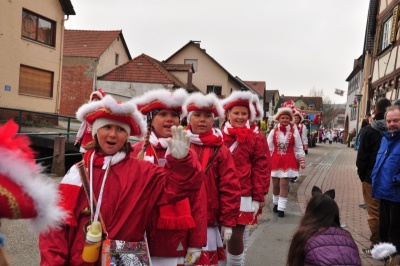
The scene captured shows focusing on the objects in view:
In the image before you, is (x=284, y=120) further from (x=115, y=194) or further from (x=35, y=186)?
(x=35, y=186)

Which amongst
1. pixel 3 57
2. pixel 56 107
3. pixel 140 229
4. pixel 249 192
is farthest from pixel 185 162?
pixel 56 107

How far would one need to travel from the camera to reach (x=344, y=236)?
2533 mm

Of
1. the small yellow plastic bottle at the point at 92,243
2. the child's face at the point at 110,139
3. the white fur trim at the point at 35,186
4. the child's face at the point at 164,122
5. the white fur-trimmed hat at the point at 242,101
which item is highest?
the white fur-trimmed hat at the point at 242,101

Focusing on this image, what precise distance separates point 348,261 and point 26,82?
21205 millimetres

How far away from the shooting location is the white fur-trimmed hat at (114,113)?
8.76 feet

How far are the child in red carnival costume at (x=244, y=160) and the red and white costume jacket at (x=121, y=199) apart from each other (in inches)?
76.8

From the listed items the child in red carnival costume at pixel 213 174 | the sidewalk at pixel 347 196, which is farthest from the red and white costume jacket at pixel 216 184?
the sidewalk at pixel 347 196

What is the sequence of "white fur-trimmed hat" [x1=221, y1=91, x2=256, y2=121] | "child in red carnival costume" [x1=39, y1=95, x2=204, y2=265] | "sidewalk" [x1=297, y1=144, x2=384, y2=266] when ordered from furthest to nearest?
"sidewalk" [x1=297, y1=144, x2=384, y2=266], "white fur-trimmed hat" [x1=221, y1=91, x2=256, y2=121], "child in red carnival costume" [x1=39, y1=95, x2=204, y2=265]

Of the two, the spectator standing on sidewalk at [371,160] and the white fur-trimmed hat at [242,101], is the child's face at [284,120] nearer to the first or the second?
the spectator standing on sidewalk at [371,160]

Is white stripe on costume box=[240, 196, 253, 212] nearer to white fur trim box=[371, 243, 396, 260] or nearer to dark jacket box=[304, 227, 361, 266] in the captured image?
white fur trim box=[371, 243, 396, 260]

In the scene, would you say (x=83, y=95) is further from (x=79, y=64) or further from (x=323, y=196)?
(x=323, y=196)

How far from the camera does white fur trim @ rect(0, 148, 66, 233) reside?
1.36 meters

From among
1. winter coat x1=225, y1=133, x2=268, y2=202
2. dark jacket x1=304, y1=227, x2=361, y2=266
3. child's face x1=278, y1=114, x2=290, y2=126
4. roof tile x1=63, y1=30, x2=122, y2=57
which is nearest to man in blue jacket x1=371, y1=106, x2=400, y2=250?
winter coat x1=225, y1=133, x2=268, y2=202

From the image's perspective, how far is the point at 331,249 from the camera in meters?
2.44
